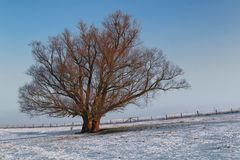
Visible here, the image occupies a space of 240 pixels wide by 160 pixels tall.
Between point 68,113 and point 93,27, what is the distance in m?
8.83

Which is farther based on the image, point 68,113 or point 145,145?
point 68,113

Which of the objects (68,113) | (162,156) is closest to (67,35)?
(68,113)

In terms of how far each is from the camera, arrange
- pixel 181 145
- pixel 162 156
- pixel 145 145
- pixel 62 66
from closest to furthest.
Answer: pixel 162 156, pixel 181 145, pixel 145 145, pixel 62 66

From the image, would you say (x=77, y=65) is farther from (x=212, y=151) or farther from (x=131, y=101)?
(x=212, y=151)

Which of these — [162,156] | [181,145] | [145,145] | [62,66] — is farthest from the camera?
[62,66]

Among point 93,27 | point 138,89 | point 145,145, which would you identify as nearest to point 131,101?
point 138,89

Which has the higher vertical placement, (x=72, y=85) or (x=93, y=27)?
(x=93, y=27)

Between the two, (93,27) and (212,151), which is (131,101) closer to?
(93,27)

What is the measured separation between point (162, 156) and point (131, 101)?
19992mm

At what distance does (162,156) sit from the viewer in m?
15.4

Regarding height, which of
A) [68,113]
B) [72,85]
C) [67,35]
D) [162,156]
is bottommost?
[162,156]

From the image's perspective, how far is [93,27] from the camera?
35.6 metres

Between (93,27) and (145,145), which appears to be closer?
(145,145)

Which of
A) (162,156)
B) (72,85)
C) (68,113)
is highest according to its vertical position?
(72,85)
